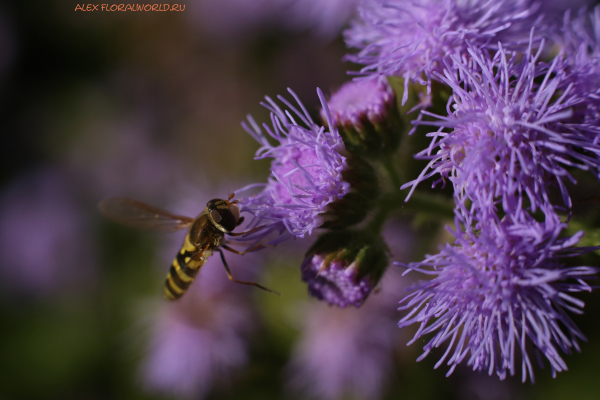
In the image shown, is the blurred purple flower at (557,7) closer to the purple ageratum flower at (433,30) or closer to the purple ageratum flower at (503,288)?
the purple ageratum flower at (433,30)

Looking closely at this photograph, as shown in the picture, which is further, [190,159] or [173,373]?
[190,159]

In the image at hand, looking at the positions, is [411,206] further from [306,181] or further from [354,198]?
[306,181]

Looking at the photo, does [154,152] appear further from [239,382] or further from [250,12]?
[239,382]

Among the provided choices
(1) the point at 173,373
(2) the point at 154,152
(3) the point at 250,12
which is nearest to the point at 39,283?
(2) the point at 154,152

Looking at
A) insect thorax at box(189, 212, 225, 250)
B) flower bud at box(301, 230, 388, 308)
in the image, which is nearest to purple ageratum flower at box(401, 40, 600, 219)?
flower bud at box(301, 230, 388, 308)

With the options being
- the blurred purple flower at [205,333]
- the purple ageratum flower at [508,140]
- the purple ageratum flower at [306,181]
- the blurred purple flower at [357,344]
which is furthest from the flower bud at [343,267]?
the blurred purple flower at [205,333]
